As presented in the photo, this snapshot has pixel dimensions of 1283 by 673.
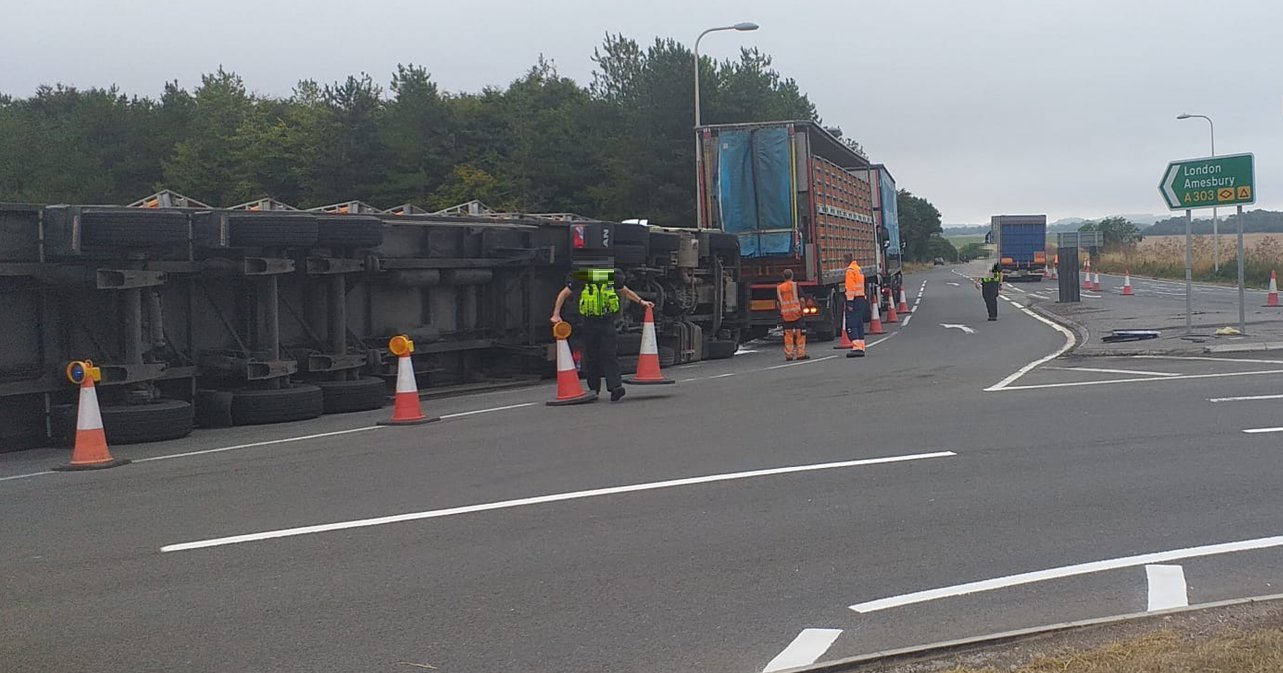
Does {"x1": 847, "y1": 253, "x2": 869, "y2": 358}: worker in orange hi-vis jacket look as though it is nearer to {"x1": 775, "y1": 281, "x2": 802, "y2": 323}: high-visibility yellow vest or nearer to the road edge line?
{"x1": 775, "y1": 281, "x2": 802, "y2": 323}: high-visibility yellow vest

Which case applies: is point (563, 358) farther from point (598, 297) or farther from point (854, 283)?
point (854, 283)

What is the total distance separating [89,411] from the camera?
9.69 meters

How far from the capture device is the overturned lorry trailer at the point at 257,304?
10844 millimetres

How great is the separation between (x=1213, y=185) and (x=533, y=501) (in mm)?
16051

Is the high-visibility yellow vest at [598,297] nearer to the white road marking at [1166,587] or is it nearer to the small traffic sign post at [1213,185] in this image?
the white road marking at [1166,587]

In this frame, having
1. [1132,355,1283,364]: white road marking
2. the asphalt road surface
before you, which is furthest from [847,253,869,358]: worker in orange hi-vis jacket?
the asphalt road surface

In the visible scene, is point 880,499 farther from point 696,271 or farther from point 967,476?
point 696,271

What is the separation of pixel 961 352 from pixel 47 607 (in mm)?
16301

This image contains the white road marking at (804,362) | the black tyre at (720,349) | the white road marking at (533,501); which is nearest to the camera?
the white road marking at (533,501)

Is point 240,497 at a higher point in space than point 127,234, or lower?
lower

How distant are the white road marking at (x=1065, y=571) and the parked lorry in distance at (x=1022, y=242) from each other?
59.6 m

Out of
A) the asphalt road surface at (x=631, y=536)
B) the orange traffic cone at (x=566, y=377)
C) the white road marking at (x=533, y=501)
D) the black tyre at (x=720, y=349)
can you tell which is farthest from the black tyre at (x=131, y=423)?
the black tyre at (x=720, y=349)

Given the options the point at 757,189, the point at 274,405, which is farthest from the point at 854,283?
the point at 274,405

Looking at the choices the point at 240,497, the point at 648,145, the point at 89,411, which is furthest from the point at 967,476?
the point at 648,145
